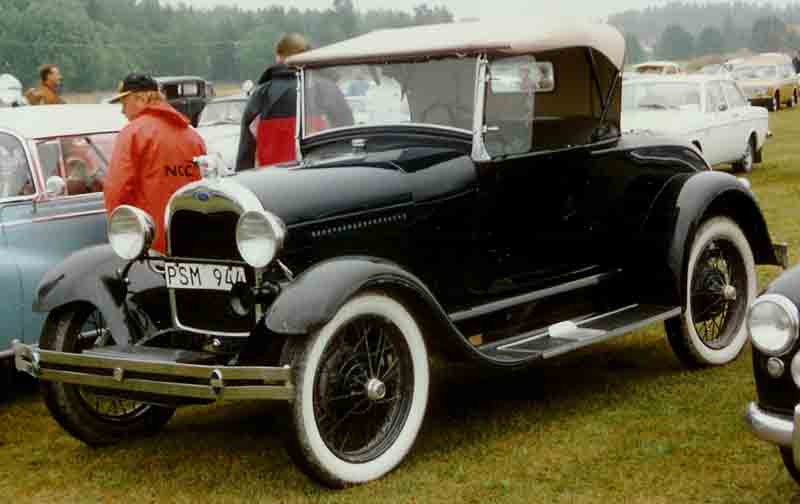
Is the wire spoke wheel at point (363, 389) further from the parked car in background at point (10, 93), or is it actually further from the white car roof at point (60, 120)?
the parked car in background at point (10, 93)

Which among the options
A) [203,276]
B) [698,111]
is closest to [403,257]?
[203,276]

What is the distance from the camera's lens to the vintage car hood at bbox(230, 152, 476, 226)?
4.93 metres

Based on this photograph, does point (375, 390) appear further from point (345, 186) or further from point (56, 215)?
point (56, 215)

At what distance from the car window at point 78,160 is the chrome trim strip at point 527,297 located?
8.57ft

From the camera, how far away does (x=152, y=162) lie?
5.98 meters

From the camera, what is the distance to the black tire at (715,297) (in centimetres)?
625

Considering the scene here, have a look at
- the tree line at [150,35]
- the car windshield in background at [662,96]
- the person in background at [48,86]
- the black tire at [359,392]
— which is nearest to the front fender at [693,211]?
the black tire at [359,392]

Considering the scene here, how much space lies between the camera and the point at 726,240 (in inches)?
257

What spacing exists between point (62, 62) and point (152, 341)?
46996 millimetres

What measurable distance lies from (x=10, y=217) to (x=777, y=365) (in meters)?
4.21

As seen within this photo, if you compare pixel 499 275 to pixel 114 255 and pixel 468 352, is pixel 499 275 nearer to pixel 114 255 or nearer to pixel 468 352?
pixel 468 352

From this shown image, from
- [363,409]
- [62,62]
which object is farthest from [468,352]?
[62,62]

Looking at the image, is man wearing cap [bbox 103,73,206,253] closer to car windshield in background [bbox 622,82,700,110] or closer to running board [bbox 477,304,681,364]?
running board [bbox 477,304,681,364]

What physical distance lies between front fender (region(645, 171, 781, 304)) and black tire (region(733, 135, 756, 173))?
1045 cm
